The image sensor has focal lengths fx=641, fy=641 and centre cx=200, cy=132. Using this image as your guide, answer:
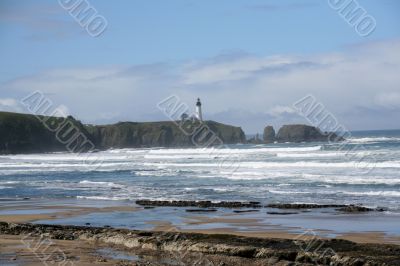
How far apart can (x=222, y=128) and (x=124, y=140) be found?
20.5 metres

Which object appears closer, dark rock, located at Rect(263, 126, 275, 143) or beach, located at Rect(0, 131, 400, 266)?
beach, located at Rect(0, 131, 400, 266)

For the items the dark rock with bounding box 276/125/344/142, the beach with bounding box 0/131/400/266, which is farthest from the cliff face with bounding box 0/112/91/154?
the beach with bounding box 0/131/400/266

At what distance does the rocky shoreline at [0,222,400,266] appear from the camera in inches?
443

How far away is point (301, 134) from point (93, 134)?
3909 cm

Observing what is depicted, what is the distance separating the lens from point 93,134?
122000mm

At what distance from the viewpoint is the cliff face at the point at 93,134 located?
10912cm

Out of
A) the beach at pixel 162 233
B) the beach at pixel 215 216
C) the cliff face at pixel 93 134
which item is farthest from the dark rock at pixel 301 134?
the beach at pixel 162 233

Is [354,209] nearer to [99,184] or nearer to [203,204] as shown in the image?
[203,204]

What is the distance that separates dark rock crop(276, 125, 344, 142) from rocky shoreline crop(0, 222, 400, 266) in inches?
3901

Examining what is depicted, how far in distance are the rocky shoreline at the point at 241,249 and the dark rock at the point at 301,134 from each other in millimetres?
99087

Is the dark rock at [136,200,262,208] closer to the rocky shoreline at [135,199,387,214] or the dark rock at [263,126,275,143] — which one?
the rocky shoreline at [135,199,387,214]

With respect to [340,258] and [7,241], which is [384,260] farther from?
[7,241]

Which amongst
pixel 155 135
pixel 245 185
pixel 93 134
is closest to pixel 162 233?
pixel 245 185

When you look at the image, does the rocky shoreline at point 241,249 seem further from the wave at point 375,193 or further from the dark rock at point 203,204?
the wave at point 375,193
